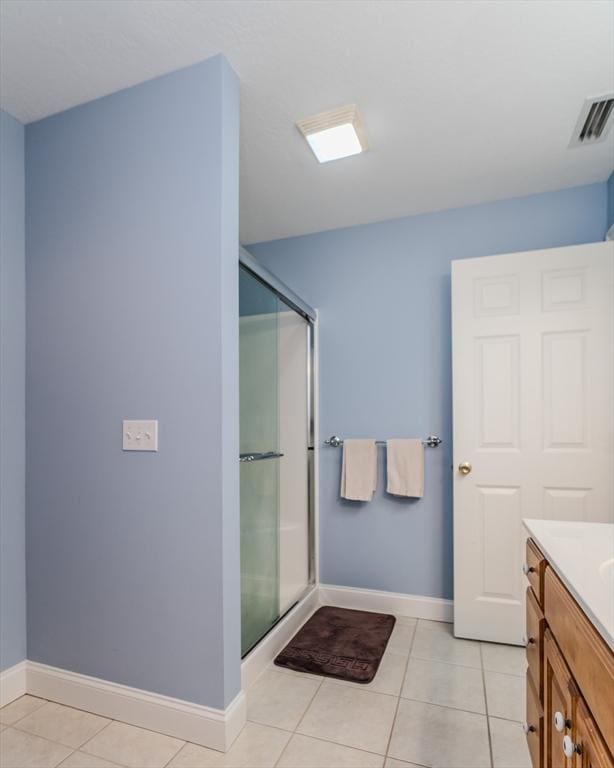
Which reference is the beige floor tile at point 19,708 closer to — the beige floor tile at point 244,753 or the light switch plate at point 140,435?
the beige floor tile at point 244,753

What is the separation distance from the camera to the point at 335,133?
1.96 metres

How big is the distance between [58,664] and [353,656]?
1.28 meters

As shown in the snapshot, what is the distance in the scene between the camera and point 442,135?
6.61 feet

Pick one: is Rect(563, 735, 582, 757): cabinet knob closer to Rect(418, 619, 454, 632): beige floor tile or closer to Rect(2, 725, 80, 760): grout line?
Rect(2, 725, 80, 760): grout line

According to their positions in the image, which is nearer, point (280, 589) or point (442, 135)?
point (442, 135)

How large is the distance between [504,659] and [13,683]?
2159 millimetres

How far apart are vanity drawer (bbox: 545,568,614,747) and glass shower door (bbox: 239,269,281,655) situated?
1.32 m

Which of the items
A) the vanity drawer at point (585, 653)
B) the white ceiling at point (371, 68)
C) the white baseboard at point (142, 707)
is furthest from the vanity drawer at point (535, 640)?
the white ceiling at point (371, 68)

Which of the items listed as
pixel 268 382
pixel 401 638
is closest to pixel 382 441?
pixel 268 382

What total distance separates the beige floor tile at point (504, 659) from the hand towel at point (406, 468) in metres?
0.81

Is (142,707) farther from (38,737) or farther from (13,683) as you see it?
(13,683)

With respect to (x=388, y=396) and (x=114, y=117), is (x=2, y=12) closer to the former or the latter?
(x=114, y=117)

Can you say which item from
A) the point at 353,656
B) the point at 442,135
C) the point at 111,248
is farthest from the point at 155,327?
the point at 353,656

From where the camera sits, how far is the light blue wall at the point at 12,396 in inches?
71.1
